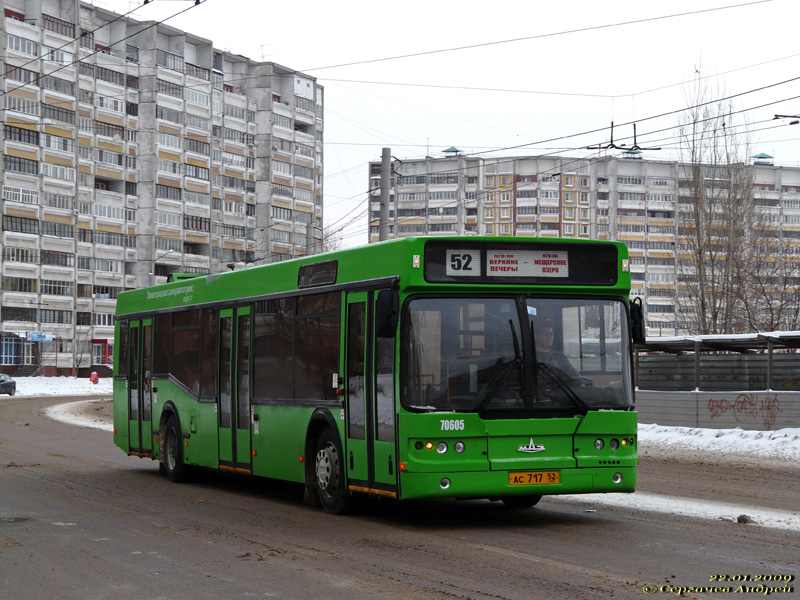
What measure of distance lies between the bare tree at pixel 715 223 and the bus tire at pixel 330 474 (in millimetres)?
38328

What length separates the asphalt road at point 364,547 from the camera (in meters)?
7.96

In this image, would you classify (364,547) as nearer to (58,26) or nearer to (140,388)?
(140,388)

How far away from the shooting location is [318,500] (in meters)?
13.3

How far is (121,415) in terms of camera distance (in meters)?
20.2

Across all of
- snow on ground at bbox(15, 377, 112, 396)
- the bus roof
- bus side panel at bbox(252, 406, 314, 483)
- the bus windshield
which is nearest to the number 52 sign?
the bus roof

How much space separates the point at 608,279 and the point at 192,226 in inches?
3889

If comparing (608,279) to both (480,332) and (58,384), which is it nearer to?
(480,332)

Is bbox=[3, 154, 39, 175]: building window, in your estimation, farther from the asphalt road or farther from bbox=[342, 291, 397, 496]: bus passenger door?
bbox=[342, 291, 397, 496]: bus passenger door

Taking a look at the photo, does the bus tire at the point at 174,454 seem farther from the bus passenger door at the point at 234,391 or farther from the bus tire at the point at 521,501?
the bus tire at the point at 521,501

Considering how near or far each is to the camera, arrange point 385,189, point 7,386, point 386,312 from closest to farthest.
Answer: point 386,312 → point 385,189 → point 7,386

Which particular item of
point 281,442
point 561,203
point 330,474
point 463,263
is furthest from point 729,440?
point 561,203

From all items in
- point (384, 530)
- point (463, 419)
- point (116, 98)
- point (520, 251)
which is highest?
point (116, 98)

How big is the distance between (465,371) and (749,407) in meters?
16.3

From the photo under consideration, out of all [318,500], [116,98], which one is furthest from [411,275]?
[116,98]
